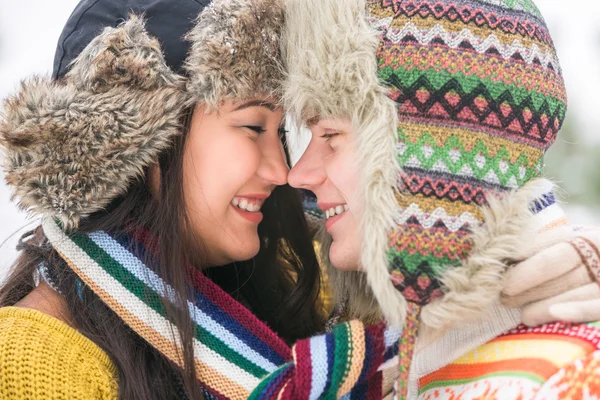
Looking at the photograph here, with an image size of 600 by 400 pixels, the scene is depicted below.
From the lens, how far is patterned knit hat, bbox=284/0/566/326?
5.06 feet

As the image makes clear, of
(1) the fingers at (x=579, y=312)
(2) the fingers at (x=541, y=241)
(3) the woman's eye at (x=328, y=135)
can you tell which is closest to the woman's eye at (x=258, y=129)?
(3) the woman's eye at (x=328, y=135)

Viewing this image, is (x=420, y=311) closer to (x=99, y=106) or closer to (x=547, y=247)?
(x=547, y=247)

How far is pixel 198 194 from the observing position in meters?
1.96

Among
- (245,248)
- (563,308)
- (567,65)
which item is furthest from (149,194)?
(567,65)

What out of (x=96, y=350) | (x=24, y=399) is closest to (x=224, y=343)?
(x=96, y=350)

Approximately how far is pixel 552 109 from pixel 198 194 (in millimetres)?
1027

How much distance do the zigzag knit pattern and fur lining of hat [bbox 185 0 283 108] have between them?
1.36 feet

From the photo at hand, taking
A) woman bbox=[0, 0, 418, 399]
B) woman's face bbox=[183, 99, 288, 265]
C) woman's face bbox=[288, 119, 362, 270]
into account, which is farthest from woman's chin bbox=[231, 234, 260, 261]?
woman's face bbox=[288, 119, 362, 270]

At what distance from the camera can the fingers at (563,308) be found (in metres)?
1.38

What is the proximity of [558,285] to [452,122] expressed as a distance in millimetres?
452

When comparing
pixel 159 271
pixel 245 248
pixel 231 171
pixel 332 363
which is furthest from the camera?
pixel 245 248

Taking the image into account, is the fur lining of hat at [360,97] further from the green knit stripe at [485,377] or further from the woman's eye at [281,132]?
the woman's eye at [281,132]

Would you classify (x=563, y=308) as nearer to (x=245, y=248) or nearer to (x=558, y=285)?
(x=558, y=285)

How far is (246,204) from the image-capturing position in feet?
6.91
